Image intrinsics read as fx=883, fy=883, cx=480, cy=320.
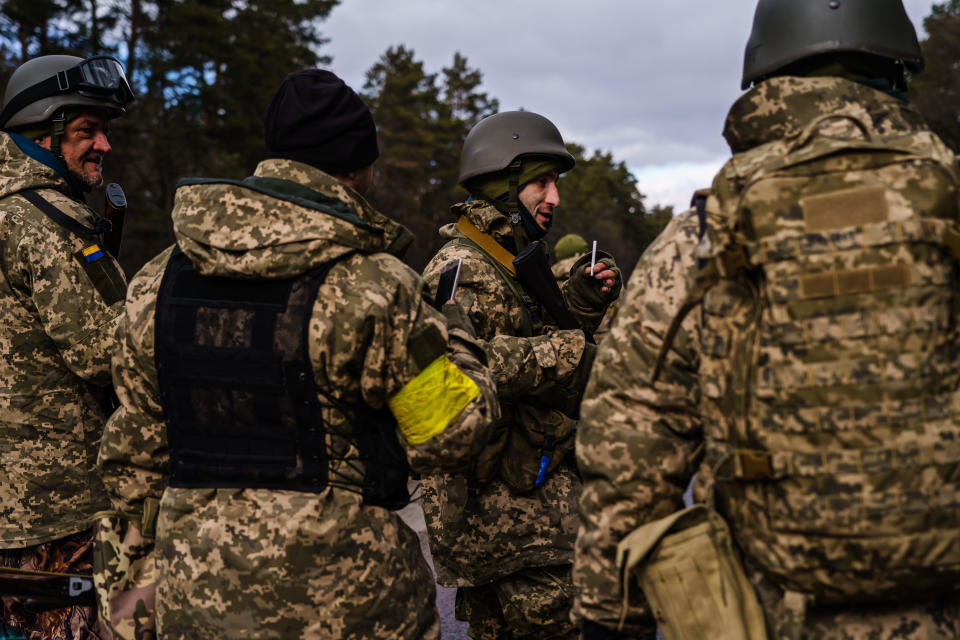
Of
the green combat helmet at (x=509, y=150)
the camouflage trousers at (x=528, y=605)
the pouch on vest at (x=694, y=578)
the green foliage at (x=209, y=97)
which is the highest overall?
the green foliage at (x=209, y=97)

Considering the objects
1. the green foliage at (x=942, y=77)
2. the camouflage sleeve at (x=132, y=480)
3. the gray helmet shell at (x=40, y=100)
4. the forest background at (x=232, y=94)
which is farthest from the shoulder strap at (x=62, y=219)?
the green foliage at (x=942, y=77)

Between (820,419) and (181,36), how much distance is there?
79.4 ft

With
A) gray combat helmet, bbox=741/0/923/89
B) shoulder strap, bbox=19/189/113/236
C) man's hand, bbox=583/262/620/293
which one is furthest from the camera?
man's hand, bbox=583/262/620/293

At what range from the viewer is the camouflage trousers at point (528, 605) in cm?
379

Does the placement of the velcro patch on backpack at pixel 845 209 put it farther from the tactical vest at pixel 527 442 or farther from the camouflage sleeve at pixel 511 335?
the tactical vest at pixel 527 442

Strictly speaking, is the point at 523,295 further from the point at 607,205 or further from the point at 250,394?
the point at 607,205

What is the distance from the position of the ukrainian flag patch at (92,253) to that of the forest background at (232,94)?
17.7 meters

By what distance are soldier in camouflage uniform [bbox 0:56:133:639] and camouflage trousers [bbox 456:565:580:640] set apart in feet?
5.67

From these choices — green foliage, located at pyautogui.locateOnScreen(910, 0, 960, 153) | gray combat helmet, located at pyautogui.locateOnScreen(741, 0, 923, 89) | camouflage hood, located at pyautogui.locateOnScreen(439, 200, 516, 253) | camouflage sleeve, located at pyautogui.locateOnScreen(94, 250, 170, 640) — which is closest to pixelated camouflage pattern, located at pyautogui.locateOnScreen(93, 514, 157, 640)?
camouflage sleeve, located at pyautogui.locateOnScreen(94, 250, 170, 640)

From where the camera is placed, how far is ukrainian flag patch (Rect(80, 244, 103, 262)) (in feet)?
12.1

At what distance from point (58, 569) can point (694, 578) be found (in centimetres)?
289

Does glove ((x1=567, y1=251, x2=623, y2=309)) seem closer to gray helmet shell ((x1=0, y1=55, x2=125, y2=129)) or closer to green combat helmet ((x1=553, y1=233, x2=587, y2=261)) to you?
gray helmet shell ((x1=0, y1=55, x2=125, y2=129))

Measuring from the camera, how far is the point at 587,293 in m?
4.36

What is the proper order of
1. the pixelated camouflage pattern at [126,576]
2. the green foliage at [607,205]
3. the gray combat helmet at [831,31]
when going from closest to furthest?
1. the gray combat helmet at [831,31]
2. the pixelated camouflage pattern at [126,576]
3. the green foliage at [607,205]
